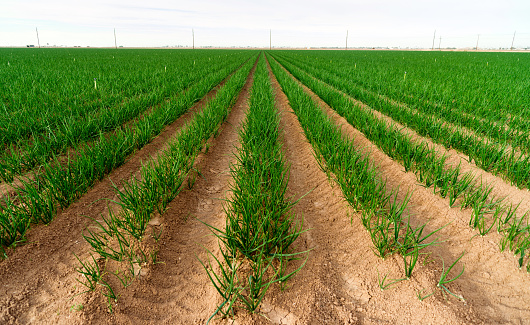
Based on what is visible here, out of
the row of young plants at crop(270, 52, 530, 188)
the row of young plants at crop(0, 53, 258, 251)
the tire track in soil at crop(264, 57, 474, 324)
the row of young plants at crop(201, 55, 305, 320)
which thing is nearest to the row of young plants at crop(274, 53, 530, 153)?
the row of young plants at crop(270, 52, 530, 188)

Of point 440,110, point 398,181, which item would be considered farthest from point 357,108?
point 398,181

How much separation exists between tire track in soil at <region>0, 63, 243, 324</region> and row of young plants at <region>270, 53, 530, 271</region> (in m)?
2.72

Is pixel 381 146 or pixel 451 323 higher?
pixel 381 146

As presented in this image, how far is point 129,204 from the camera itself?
2.04m

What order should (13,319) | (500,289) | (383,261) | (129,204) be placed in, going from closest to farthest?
(13,319) → (500,289) → (383,261) → (129,204)

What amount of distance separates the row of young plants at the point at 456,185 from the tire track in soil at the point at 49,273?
2720mm

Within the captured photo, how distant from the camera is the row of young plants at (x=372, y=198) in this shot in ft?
5.91

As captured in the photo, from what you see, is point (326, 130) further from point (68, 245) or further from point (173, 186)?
point (68, 245)

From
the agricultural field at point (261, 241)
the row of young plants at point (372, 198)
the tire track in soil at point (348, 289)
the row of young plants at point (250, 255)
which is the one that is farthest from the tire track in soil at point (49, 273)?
the row of young plants at point (372, 198)

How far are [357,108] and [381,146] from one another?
1.61 m

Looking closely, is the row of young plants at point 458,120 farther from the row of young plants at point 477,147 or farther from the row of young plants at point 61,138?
the row of young plants at point 61,138

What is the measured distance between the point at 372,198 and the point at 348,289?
2.74 ft

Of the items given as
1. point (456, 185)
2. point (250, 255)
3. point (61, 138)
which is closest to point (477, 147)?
point (456, 185)

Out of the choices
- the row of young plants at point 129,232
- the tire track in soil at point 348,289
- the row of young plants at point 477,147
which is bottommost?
the tire track in soil at point 348,289
